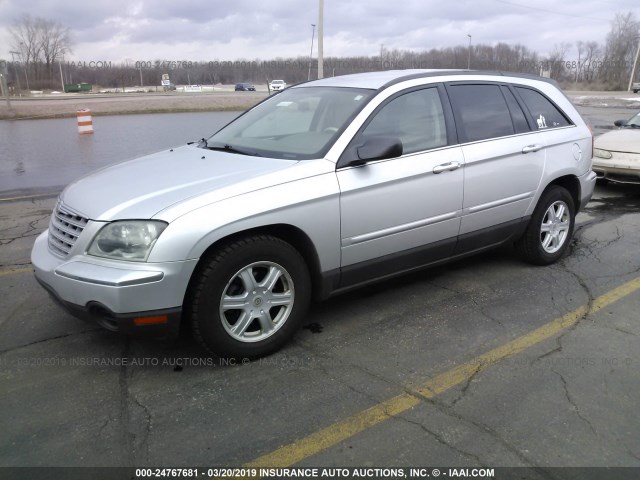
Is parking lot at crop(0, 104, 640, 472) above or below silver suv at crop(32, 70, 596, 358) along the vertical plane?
below

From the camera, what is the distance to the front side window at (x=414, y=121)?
3.89 meters

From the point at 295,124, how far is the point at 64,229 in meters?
1.84

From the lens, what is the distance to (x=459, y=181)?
4148 mm

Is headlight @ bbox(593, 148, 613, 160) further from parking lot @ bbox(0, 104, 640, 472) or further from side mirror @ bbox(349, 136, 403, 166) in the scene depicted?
side mirror @ bbox(349, 136, 403, 166)

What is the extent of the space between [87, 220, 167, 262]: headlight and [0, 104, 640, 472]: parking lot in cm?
76

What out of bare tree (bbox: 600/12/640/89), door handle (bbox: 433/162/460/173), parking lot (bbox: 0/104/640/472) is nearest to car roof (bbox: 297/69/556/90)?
door handle (bbox: 433/162/460/173)

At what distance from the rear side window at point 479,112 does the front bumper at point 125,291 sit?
96.8 inches

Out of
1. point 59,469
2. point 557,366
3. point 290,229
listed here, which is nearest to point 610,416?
point 557,366

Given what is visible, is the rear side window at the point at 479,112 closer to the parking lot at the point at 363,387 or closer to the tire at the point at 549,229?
the tire at the point at 549,229

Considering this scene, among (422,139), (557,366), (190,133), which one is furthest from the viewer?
(190,133)

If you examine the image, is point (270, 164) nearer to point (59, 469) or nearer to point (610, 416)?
point (59, 469)

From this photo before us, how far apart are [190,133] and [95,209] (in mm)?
14953

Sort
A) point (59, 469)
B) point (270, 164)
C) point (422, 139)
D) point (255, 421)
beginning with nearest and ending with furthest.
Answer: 1. point (59, 469)
2. point (255, 421)
3. point (270, 164)
4. point (422, 139)

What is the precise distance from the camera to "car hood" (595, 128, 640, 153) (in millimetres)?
8297
